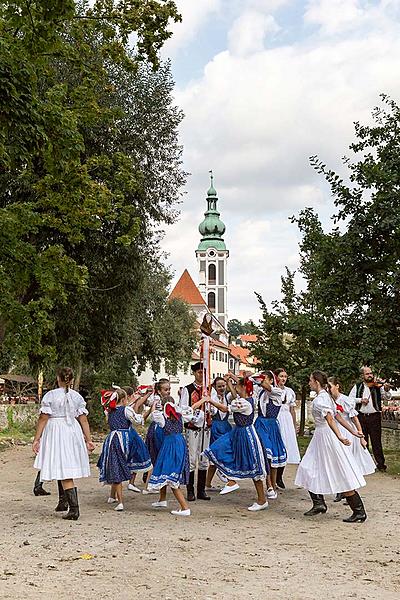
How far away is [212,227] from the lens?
4572 inches

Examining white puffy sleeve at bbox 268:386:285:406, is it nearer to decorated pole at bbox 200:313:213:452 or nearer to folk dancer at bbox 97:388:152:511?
decorated pole at bbox 200:313:213:452

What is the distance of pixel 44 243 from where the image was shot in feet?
63.6

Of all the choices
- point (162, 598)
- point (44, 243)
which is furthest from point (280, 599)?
point (44, 243)

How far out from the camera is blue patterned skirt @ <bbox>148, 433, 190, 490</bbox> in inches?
380

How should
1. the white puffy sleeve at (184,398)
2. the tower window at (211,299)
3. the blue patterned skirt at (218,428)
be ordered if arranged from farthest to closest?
the tower window at (211,299)
the blue patterned skirt at (218,428)
the white puffy sleeve at (184,398)

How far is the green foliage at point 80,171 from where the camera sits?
11.5m

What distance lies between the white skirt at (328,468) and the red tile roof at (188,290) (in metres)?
93.9

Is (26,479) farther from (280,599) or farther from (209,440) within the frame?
(280,599)

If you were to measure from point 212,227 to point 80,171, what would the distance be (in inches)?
3924

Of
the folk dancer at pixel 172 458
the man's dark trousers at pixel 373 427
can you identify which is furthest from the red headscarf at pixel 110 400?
the man's dark trousers at pixel 373 427

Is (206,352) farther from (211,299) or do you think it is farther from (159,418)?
(211,299)

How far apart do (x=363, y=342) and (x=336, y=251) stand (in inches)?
84.8

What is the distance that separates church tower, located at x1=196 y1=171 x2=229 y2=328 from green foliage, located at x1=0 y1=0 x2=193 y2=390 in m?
84.7

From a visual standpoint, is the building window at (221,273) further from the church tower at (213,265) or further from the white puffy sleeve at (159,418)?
the white puffy sleeve at (159,418)
